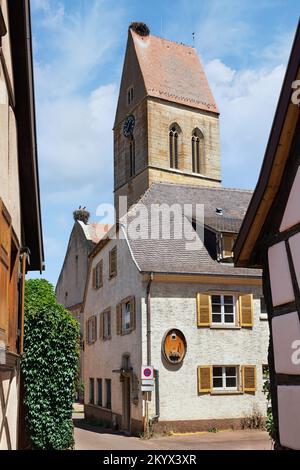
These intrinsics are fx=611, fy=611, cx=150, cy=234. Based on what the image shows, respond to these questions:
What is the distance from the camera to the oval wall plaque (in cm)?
2162

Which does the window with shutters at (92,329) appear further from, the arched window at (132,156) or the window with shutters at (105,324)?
the arched window at (132,156)

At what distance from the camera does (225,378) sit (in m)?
22.5

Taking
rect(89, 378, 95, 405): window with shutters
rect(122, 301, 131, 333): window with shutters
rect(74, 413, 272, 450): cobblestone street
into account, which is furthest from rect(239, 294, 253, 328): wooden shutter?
rect(89, 378, 95, 405): window with shutters

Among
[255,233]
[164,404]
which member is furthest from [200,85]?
[255,233]

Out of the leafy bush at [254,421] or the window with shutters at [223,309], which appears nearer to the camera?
the leafy bush at [254,421]

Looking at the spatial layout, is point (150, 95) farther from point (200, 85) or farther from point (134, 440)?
point (134, 440)

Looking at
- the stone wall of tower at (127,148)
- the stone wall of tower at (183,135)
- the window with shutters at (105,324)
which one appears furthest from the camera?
the stone wall of tower at (127,148)

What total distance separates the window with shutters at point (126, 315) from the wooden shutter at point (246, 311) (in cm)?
406

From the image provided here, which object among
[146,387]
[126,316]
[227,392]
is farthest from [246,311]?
[146,387]

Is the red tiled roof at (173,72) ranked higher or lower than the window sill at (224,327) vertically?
higher

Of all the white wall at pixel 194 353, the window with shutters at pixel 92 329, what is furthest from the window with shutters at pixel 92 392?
the white wall at pixel 194 353

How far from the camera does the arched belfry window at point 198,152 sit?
51.6 m

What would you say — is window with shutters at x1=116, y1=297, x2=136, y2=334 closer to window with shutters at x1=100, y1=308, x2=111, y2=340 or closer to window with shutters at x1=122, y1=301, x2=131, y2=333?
window with shutters at x1=122, y1=301, x2=131, y2=333
